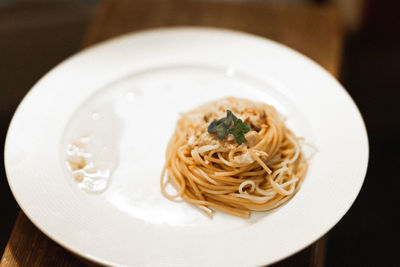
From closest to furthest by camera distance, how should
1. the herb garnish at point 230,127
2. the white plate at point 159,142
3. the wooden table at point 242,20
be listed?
the white plate at point 159,142 < the herb garnish at point 230,127 < the wooden table at point 242,20

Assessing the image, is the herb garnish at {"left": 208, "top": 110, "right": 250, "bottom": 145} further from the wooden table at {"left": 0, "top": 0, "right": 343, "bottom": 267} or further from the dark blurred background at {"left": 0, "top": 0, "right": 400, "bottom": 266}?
the dark blurred background at {"left": 0, "top": 0, "right": 400, "bottom": 266}

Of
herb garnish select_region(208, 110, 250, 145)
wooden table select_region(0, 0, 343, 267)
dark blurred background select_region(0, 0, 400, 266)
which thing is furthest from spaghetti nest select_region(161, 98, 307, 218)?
dark blurred background select_region(0, 0, 400, 266)

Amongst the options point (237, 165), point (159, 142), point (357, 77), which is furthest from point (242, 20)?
point (357, 77)

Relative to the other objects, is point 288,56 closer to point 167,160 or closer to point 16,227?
point 167,160

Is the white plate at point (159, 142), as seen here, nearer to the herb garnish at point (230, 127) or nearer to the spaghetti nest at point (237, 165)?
the spaghetti nest at point (237, 165)

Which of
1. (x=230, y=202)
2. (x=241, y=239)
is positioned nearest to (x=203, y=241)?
(x=241, y=239)

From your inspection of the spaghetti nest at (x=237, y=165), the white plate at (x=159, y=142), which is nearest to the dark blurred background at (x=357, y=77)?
the white plate at (x=159, y=142)

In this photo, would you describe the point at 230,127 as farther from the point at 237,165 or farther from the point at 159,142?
Result: the point at 159,142
